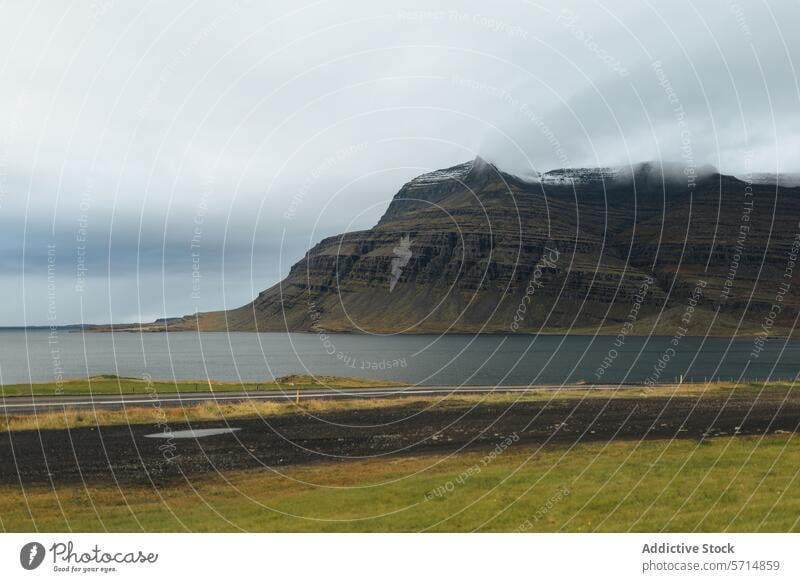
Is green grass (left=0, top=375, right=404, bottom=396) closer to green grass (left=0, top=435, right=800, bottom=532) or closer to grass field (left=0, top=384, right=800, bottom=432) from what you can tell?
grass field (left=0, top=384, right=800, bottom=432)

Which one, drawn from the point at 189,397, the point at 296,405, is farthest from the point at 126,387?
the point at 296,405

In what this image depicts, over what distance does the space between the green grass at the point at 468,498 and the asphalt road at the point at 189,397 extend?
3096 centimetres

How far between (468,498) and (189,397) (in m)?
48.5

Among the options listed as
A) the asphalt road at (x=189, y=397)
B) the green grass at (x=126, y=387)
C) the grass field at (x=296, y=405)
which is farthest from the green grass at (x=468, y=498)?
the green grass at (x=126, y=387)

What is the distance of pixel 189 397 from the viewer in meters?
68.1

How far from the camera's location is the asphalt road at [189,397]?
5972cm

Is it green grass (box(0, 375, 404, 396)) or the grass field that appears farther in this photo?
green grass (box(0, 375, 404, 396))

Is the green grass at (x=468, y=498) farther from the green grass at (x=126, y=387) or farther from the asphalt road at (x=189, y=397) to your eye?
the green grass at (x=126, y=387)

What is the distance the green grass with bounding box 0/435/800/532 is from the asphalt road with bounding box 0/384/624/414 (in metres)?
31.0

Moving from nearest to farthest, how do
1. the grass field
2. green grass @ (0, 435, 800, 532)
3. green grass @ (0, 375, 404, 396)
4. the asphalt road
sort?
green grass @ (0, 435, 800, 532) → the grass field → the asphalt road → green grass @ (0, 375, 404, 396)

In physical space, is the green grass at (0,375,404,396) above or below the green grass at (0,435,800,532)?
below

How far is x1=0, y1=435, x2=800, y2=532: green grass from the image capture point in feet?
73.6

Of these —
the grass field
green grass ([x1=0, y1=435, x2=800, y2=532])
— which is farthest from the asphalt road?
green grass ([x1=0, y1=435, x2=800, y2=532])
